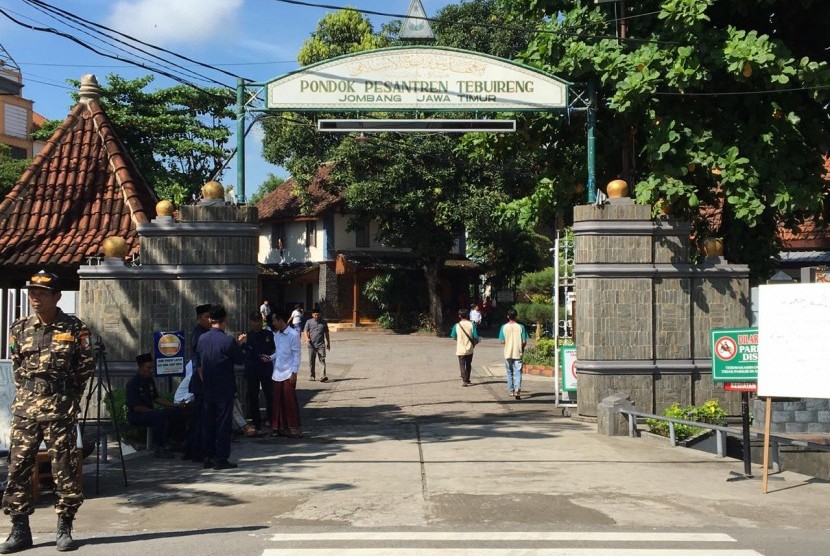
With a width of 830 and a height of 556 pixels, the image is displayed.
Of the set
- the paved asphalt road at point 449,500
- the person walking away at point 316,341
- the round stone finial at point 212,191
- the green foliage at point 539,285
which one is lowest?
the paved asphalt road at point 449,500

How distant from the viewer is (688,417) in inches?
516

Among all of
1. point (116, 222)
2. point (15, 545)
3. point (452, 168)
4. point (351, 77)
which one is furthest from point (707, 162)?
point (452, 168)

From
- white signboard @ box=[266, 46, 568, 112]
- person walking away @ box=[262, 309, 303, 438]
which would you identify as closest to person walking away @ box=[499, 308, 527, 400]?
white signboard @ box=[266, 46, 568, 112]

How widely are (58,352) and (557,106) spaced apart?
936 cm

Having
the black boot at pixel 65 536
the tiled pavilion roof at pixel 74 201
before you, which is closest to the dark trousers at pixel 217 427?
the black boot at pixel 65 536

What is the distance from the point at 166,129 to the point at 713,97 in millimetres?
28325

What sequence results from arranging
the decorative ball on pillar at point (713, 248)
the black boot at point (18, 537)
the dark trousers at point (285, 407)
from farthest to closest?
1. the decorative ball on pillar at point (713, 248)
2. the dark trousers at point (285, 407)
3. the black boot at point (18, 537)

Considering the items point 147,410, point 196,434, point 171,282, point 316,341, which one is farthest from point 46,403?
point 316,341

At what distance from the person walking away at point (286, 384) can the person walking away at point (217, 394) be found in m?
2.28

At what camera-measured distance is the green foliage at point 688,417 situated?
12527 millimetres

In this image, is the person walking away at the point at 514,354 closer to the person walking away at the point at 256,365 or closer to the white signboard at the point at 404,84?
the white signboard at the point at 404,84

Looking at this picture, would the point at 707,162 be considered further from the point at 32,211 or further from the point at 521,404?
the point at 32,211

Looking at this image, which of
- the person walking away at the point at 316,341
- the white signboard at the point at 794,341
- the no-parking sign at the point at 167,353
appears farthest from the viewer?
the person walking away at the point at 316,341

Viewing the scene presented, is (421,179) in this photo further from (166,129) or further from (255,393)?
(255,393)
